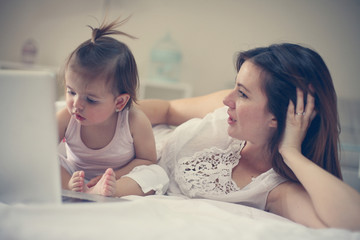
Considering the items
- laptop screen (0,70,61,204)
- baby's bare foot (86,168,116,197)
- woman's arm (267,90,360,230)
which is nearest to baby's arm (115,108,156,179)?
baby's bare foot (86,168,116,197)

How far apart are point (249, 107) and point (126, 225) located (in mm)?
561

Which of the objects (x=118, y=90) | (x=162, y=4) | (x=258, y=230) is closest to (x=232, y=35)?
(x=162, y=4)

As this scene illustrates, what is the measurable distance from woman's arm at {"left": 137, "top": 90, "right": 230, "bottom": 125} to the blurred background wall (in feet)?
4.82

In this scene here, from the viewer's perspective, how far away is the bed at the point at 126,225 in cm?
58

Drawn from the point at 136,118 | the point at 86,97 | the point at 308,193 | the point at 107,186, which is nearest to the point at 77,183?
the point at 107,186

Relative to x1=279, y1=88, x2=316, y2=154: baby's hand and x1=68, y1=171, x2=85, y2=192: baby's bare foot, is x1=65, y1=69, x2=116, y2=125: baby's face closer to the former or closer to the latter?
x1=68, y1=171, x2=85, y2=192: baby's bare foot

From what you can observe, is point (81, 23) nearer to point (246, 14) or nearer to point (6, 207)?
point (246, 14)

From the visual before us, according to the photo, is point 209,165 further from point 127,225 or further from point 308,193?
point 127,225

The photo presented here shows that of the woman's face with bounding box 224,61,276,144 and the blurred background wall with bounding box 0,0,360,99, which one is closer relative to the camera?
the woman's face with bounding box 224,61,276,144

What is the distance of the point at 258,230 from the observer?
66cm

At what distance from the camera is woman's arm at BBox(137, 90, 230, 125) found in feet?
4.83

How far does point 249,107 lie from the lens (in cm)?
104

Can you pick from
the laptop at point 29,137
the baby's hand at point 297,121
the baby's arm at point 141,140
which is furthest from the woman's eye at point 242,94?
the laptop at point 29,137

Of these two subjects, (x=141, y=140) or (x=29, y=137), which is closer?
(x=29, y=137)
